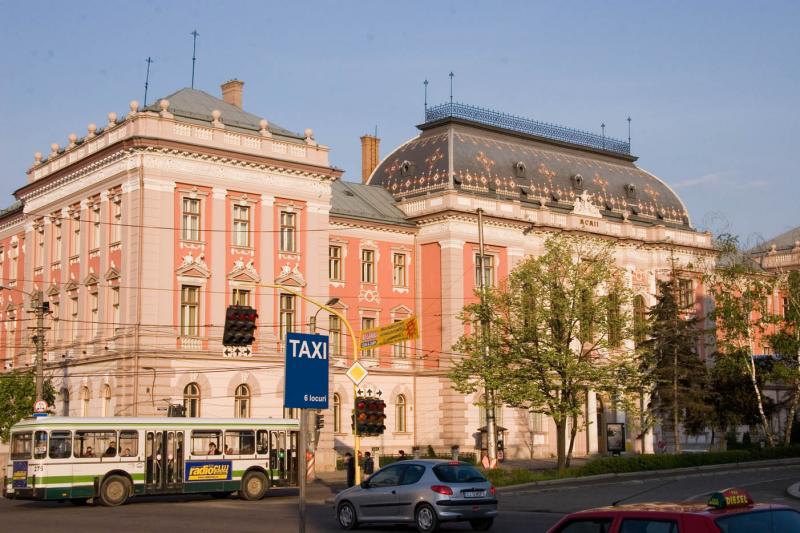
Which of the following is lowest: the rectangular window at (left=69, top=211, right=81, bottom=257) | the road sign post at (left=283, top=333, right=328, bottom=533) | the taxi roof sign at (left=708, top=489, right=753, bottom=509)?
the taxi roof sign at (left=708, top=489, right=753, bottom=509)

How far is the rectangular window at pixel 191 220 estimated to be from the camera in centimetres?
5256

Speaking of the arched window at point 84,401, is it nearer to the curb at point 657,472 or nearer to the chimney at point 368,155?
the curb at point 657,472

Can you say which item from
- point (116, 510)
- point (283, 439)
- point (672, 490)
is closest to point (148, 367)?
point (283, 439)

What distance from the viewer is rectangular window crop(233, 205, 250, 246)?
178ft

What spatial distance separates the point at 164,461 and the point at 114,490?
182 centimetres

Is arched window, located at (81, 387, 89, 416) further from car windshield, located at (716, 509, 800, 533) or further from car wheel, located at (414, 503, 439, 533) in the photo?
car windshield, located at (716, 509, 800, 533)

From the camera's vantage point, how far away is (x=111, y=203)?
5372 centimetres

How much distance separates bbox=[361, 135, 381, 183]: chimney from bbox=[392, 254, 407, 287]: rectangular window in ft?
37.1

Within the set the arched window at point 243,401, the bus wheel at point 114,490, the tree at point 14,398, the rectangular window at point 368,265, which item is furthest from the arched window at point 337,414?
the bus wheel at point 114,490

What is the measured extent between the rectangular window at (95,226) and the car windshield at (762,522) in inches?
1873

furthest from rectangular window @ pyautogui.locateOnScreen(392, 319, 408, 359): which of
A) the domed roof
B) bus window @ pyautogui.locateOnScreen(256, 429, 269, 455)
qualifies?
bus window @ pyautogui.locateOnScreen(256, 429, 269, 455)

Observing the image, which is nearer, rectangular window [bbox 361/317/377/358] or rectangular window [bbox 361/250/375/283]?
rectangular window [bbox 361/317/377/358]

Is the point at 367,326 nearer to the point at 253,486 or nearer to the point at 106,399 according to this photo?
the point at 106,399

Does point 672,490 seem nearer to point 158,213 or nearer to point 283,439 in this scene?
point 283,439
